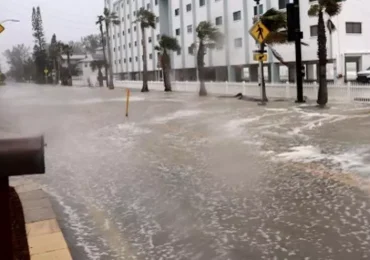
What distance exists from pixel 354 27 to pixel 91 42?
9686 centimetres

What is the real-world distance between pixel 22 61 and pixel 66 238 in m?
102

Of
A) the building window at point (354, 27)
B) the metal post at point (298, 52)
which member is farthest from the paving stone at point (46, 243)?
the building window at point (354, 27)

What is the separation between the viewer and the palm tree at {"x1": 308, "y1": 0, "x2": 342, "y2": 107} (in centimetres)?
1719

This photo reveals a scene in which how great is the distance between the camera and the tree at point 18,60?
9194 cm

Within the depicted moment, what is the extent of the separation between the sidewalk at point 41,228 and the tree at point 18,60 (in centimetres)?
8557

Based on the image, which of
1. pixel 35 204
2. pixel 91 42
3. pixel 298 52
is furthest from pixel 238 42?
pixel 91 42

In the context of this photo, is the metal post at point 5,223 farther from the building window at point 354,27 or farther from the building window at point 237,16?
the building window at point 237,16

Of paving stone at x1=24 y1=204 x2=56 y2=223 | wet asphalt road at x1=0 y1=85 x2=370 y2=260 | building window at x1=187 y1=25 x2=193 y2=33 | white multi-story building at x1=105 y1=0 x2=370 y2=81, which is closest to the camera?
wet asphalt road at x1=0 y1=85 x2=370 y2=260

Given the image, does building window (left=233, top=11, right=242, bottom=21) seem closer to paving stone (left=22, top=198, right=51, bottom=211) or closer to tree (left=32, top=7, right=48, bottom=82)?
paving stone (left=22, top=198, right=51, bottom=211)

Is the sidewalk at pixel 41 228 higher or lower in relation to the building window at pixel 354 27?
lower

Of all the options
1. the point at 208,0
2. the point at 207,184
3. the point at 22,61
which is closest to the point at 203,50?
the point at 208,0

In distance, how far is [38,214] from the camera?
18.9ft

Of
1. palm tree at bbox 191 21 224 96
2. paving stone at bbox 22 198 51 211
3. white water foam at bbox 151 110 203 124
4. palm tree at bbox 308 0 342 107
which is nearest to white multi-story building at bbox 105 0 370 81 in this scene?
palm tree at bbox 191 21 224 96

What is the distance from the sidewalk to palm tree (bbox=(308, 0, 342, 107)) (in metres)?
13.0
